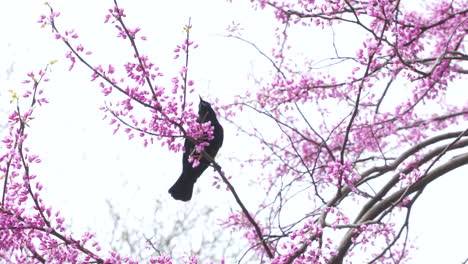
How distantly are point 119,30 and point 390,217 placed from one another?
262 cm

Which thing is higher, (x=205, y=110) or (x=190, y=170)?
(x=205, y=110)

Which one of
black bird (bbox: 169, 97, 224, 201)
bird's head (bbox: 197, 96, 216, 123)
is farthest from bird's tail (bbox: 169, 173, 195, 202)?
bird's head (bbox: 197, 96, 216, 123)

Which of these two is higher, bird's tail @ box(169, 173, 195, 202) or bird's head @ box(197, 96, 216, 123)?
bird's head @ box(197, 96, 216, 123)

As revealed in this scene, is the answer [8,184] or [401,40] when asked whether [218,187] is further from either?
[401,40]

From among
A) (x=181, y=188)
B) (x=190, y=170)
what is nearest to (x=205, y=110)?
(x=190, y=170)

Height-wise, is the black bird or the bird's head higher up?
the bird's head

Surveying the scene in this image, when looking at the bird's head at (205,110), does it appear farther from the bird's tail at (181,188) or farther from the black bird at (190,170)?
the bird's tail at (181,188)

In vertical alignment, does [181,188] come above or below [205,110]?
below

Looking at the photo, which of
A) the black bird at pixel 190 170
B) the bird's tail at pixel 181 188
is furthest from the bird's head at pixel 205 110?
the bird's tail at pixel 181 188

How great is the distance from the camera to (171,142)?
10.5ft

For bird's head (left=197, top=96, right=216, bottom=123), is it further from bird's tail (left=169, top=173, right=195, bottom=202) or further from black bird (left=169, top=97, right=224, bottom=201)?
bird's tail (left=169, top=173, right=195, bottom=202)

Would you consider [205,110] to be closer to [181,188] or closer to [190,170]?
[190,170]

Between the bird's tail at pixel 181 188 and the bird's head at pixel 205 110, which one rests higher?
the bird's head at pixel 205 110

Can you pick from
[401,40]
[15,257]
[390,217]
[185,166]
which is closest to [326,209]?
[390,217]
